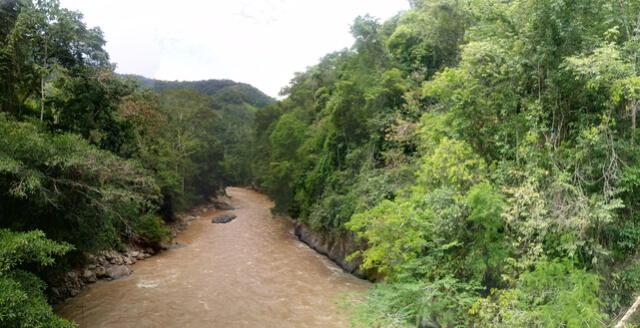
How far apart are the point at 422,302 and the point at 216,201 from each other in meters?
32.1

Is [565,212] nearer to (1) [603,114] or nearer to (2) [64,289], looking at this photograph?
(1) [603,114]

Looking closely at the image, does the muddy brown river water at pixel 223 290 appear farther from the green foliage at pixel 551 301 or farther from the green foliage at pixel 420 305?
the green foliage at pixel 551 301

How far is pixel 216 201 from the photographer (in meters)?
36.5

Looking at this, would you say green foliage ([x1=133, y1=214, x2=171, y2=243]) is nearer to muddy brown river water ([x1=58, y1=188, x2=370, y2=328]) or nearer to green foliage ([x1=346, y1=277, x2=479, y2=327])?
muddy brown river water ([x1=58, y1=188, x2=370, y2=328])

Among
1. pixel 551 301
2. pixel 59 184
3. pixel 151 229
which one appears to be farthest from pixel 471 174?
Answer: pixel 151 229

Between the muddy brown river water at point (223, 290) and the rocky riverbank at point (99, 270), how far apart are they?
380 millimetres

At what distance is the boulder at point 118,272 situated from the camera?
45.4ft

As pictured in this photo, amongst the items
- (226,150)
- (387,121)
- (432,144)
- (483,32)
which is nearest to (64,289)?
(432,144)

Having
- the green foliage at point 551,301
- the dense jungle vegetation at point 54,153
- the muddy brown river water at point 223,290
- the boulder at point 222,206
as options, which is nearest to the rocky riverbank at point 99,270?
the muddy brown river water at point 223,290

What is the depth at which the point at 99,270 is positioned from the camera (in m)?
13.9

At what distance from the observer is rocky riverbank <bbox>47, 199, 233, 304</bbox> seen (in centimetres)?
1151

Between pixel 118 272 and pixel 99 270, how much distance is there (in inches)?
26.5

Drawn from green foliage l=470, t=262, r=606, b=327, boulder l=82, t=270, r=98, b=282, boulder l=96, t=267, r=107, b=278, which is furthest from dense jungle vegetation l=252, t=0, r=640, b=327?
boulder l=96, t=267, r=107, b=278

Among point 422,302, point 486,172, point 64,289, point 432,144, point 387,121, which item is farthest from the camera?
point 387,121
